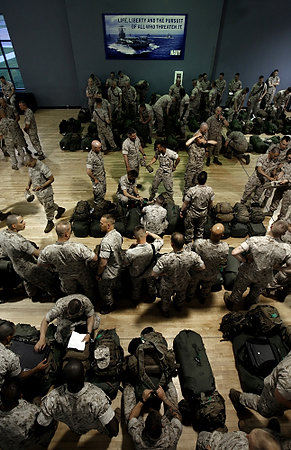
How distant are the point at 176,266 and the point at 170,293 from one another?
1.97ft

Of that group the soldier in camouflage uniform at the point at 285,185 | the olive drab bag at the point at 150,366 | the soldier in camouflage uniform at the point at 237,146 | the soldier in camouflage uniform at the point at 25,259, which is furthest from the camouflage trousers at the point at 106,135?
the olive drab bag at the point at 150,366

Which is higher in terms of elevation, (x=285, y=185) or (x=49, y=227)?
(x=285, y=185)

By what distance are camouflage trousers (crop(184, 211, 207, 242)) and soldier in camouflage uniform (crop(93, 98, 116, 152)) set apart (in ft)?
13.6

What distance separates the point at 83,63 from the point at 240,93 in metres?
5.54

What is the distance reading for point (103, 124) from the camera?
25.4ft

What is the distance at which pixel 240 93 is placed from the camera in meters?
8.96

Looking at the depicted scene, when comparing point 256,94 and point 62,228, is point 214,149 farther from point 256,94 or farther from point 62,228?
point 62,228

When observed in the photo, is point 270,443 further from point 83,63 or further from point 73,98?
point 73,98

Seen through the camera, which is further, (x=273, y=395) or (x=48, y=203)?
(x=48, y=203)

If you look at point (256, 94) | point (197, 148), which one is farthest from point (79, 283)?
point (256, 94)

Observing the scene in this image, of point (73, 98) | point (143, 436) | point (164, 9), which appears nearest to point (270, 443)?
point (143, 436)

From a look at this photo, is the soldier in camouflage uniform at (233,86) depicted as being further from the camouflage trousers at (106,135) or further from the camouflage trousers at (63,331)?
the camouflage trousers at (63,331)

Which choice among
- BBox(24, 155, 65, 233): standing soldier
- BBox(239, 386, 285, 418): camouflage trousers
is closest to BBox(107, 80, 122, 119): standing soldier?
BBox(24, 155, 65, 233): standing soldier

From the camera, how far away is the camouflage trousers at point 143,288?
13.3 feet
